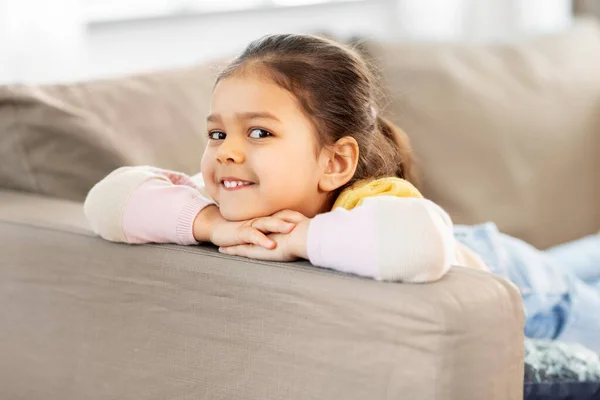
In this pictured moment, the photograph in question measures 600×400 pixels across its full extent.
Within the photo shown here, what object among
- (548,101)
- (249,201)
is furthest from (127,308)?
(548,101)

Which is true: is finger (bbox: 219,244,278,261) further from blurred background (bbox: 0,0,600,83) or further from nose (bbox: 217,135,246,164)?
blurred background (bbox: 0,0,600,83)

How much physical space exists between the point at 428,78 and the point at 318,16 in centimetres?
129

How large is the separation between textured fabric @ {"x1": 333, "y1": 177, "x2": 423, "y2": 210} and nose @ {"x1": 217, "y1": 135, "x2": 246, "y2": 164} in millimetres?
156

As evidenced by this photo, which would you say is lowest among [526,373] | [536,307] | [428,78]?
[536,307]

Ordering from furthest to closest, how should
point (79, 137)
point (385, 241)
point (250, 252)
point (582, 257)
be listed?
1. point (582, 257)
2. point (79, 137)
3. point (250, 252)
4. point (385, 241)

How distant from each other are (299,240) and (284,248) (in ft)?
0.08

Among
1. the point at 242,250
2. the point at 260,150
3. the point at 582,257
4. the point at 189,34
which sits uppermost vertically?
the point at 260,150

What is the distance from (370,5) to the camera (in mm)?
3543

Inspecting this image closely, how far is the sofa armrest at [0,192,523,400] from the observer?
1.06m

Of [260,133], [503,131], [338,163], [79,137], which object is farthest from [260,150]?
[503,131]

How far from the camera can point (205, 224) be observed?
131 cm

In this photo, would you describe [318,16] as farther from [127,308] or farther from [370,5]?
[127,308]

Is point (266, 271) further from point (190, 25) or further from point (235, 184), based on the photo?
point (190, 25)

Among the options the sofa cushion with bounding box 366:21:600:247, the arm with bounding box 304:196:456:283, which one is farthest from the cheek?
the sofa cushion with bounding box 366:21:600:247
